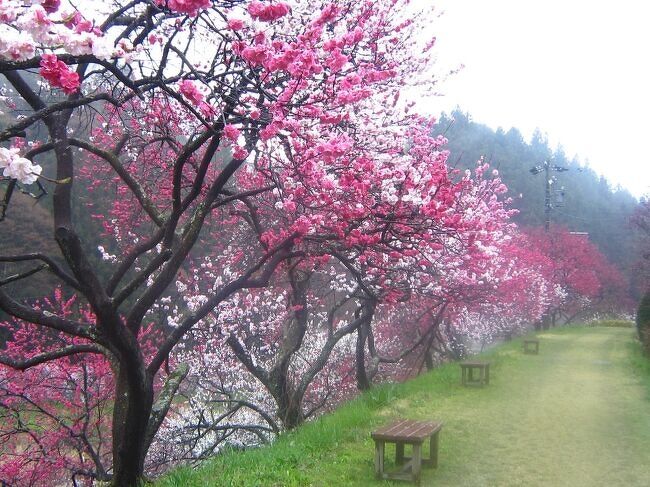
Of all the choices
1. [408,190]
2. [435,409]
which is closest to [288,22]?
[408,190]

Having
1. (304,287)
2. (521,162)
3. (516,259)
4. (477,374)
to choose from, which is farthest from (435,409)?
(521,162)

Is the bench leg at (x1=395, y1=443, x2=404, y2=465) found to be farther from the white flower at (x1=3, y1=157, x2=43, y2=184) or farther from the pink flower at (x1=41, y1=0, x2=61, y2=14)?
the pink flower at (x1=41, y1=0, x2=61, y2=14)

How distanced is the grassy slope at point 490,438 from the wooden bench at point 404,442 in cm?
19

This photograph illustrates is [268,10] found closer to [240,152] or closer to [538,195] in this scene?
[240,152]

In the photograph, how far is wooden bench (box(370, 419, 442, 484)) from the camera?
541cm

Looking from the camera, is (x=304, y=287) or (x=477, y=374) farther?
(x=477, y=374)

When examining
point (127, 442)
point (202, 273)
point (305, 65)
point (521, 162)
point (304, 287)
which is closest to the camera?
point (305, 65)

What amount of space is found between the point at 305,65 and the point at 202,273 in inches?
437

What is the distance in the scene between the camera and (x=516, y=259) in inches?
777

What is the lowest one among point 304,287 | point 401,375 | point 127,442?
point 401,375

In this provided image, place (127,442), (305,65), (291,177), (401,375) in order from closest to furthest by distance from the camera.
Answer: (305,65) < (127,442) < (291,177) < (401,375)

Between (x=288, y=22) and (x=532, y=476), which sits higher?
(x=288, y=22)

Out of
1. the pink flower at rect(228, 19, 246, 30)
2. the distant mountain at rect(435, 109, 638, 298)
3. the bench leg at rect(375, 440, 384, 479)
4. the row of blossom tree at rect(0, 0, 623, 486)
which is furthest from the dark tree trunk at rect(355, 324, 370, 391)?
the distant mountain at rect(435, 109, 638, 298)

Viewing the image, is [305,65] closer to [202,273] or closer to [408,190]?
[408,190]
